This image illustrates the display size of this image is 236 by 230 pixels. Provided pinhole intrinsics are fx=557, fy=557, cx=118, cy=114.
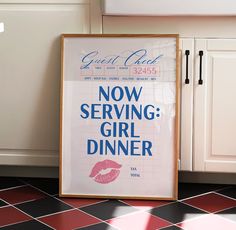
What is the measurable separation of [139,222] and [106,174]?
38 centimetres

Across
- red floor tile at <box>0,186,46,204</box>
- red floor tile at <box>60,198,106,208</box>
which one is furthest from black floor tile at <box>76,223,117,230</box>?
red floor tile at <box>0,186,46,204</box>

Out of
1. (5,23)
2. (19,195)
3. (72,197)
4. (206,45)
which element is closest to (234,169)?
(206,45)

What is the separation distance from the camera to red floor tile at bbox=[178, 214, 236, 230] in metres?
2.27

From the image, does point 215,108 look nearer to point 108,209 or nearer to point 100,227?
point 108,209

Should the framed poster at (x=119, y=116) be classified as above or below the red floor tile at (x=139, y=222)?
above

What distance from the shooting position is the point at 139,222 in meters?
2.33

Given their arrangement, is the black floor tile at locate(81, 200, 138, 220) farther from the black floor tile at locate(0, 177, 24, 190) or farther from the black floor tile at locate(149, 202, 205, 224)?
the black floor tile at locate(0, 177, 24, 190)

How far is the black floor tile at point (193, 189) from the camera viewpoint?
107 inches

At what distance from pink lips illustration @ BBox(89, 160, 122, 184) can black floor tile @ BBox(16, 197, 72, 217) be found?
0.21 metres

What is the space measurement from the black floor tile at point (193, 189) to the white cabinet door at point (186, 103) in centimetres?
12

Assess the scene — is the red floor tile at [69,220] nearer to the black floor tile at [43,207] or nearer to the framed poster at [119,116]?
the black floor tile at [43,207]

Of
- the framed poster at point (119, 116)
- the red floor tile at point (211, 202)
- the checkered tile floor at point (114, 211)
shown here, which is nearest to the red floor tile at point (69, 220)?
the checkered tile floor at point (114, 211)

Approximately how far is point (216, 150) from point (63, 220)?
0.84m

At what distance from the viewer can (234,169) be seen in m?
2.71
